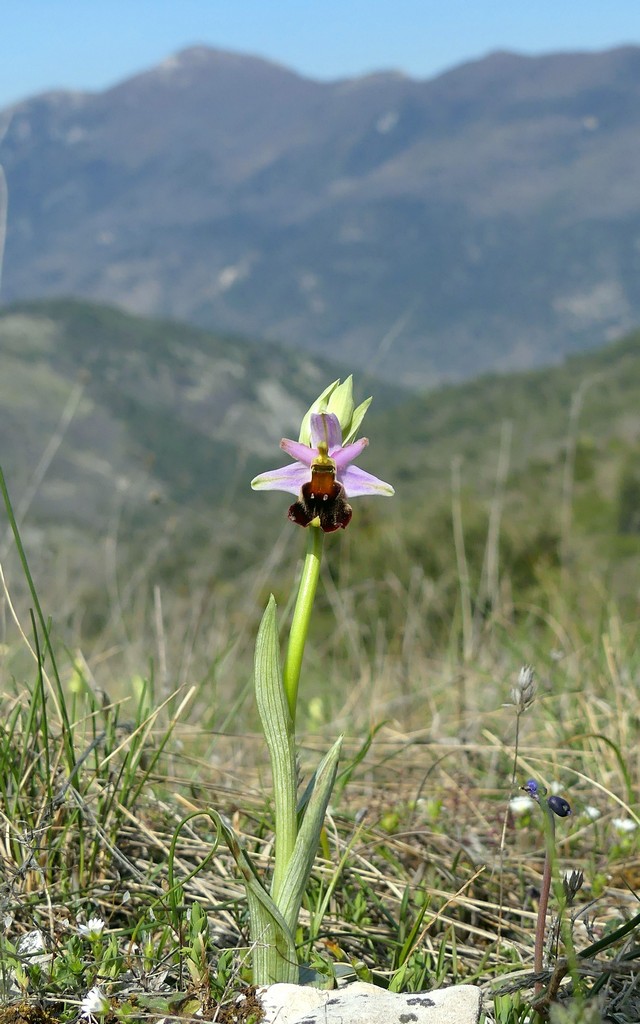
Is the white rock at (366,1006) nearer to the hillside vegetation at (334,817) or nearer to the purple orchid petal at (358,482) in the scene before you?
the hillside vegetation at (334,817)

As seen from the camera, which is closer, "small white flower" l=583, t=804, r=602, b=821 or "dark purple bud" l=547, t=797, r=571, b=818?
"dark purple bud" l=547, t=797, r=571, b=818

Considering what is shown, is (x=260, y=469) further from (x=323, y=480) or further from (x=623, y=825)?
(x=323, y=480)

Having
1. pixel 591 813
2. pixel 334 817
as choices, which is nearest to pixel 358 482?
pixel 334 817

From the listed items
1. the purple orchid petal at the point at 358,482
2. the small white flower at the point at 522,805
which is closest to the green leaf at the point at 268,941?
the purple orchid petal at the point at 358,482

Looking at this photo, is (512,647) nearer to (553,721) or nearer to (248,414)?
(553,721)

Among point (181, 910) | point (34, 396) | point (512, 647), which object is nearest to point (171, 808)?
point (181, 910)

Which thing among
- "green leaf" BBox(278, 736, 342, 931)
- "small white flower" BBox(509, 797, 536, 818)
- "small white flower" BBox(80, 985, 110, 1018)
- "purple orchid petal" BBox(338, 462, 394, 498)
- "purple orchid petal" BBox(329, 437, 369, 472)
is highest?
"purple orchid petal" BBox(329, 437, 369, 472)

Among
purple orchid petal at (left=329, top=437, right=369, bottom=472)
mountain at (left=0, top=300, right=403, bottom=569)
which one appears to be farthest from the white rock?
mountain at (left=0, top=300, right=403, bottom=569)

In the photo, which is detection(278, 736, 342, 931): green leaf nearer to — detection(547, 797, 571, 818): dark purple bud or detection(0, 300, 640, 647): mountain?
detection(547, 797, 571, 818): dark purple bud
